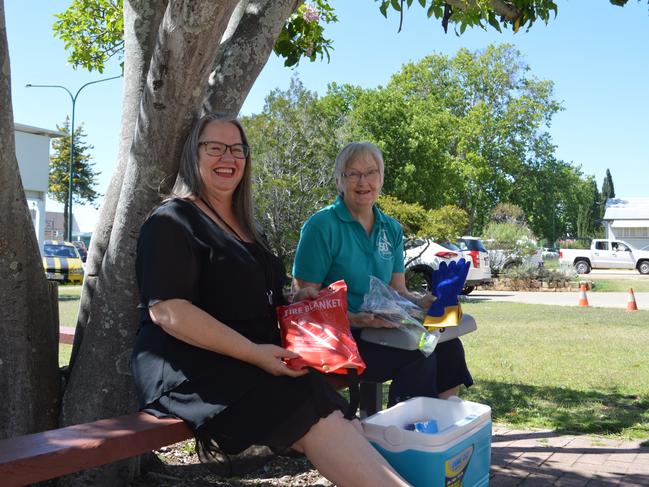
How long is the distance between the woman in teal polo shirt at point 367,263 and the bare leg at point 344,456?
107 cm

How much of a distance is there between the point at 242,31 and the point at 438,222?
13.0 metres

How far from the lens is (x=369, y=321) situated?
11.3ft

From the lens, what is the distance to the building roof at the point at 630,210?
49531 millimetres

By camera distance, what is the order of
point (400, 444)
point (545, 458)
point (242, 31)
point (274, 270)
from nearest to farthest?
1. point (400, 444)
2. point (274, 270)
3. point (242, 31)
4. point (545, 458)

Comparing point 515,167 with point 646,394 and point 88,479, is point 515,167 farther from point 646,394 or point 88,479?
point 88,479

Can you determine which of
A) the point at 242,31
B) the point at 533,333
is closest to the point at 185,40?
the point at 242,31

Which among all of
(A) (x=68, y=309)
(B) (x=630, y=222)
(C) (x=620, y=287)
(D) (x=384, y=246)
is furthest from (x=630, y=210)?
(D) (x=384, y=246)

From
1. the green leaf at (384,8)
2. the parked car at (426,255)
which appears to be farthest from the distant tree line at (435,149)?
the green leaf at (384,8)

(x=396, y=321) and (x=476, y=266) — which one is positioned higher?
(x=396, y=321)

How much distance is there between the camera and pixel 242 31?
3.65 m

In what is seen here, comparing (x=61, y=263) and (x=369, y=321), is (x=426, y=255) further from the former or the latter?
(x=369, y=321)

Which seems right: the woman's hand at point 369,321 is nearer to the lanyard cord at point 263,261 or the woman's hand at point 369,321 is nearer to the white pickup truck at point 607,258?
the lanyard cord at point 263,261

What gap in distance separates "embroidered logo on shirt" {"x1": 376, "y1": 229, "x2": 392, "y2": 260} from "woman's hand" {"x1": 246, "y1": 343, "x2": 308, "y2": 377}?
60.1 inches

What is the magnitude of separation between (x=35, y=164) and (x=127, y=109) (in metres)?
23.6
